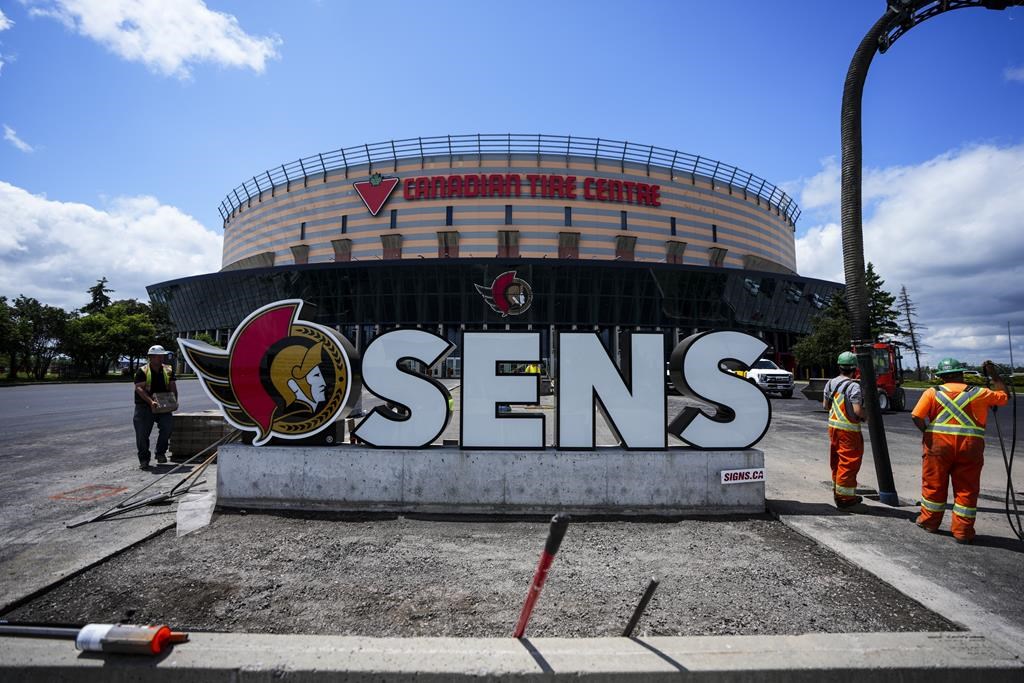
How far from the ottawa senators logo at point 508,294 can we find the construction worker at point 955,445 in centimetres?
4229

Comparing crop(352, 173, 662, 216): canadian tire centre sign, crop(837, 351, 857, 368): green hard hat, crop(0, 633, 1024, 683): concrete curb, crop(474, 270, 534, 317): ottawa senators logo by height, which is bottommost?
crop(0, 633, 1024, 683): concrete curb

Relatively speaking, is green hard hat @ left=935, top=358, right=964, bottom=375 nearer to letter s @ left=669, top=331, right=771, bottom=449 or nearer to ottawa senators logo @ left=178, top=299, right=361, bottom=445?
letter s @ left=669, top=331, right=771, bottom=449

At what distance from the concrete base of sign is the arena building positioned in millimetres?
41019

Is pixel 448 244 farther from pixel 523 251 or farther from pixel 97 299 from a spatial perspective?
pixel 97 299

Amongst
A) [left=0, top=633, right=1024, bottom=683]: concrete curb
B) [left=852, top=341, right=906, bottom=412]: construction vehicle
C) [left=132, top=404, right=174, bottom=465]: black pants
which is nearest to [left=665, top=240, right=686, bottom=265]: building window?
[left=852, top=341, right=906, bottom=412]: construction vehicle

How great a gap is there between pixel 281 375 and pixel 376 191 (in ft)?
168

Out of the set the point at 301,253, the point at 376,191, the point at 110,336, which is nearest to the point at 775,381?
the point at 376,191

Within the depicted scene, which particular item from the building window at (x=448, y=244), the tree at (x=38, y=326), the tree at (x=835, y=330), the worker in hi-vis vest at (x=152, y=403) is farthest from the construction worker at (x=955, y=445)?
the tree at (x=38, y=326)

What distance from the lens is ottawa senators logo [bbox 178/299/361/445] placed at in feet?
20.6

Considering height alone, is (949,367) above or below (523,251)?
below

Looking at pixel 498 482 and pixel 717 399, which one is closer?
pixel 498 482

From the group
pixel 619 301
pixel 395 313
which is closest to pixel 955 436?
pixel 619 301

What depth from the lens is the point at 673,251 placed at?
174ft

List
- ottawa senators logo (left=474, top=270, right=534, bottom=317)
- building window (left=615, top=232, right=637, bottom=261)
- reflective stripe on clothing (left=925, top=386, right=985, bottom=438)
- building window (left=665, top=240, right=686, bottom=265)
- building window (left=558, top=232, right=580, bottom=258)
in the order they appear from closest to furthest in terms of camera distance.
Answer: reflective stripe on clothing (left=925, top=386, right=985, bottom=438), ottawa senators logo (left=474, top=270, right=534, bottom=317), building window (left=558, top=232, right=580, bottom=258), building window (left=615, top=232, right=637, bottom=261), building window (left=665, top=240, right=686, bottom=265)
